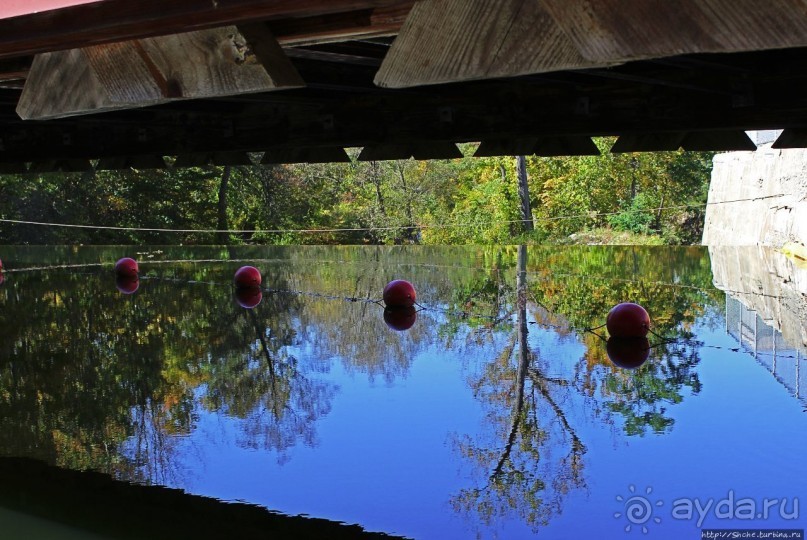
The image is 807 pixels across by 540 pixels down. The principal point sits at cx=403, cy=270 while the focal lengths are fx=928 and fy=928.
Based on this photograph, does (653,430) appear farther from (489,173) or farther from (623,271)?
(489,173)

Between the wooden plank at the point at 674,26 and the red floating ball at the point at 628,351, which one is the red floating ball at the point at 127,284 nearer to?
the red floating ball at the point at 628,351

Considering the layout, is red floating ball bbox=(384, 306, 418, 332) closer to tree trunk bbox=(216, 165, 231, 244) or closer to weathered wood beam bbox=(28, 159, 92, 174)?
weathered wood beam bbox=(28, 159, 92, 174)

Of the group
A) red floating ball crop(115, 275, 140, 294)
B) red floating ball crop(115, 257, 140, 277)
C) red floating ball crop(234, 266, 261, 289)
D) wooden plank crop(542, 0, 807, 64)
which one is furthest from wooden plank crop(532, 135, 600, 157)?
red floating ball crop(115, 257, 140, 277)

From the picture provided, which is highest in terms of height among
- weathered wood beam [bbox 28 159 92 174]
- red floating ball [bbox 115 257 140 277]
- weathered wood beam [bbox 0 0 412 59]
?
red floating ball [bbox 115 257 140 277]

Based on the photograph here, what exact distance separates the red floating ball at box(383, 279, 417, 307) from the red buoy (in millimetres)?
3868

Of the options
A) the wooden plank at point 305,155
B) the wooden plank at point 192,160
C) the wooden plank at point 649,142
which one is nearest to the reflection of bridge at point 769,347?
the wooden plank at point 649,142

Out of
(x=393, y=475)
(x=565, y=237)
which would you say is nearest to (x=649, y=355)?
(x=393, y=475)

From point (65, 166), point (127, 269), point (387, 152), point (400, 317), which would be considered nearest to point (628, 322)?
point (400, 317)

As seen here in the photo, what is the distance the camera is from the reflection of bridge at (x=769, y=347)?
892 cm

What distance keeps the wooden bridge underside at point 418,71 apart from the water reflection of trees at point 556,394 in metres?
2.22

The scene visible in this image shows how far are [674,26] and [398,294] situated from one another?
1203cm

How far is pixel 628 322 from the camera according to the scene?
10.7 metres

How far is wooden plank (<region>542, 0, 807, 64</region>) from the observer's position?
1.79 metres

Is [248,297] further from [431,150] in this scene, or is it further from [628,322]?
[431,150]
